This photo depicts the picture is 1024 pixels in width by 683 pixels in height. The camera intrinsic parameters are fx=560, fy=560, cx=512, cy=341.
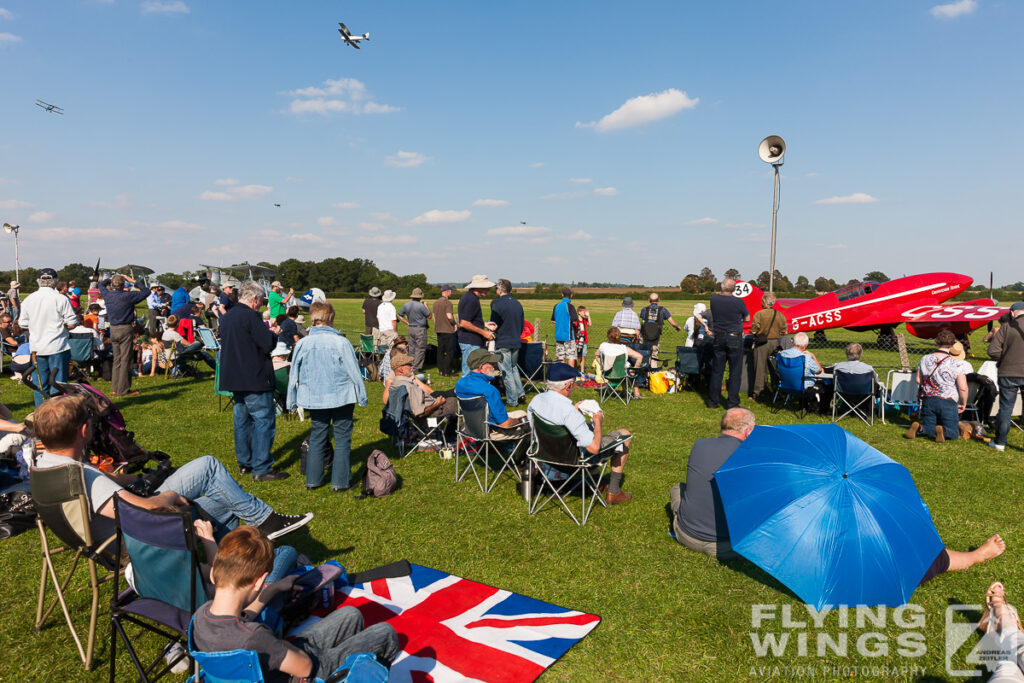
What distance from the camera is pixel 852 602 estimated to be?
298 centimetres

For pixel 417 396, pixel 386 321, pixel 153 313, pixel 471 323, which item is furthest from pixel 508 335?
pixel 153 313

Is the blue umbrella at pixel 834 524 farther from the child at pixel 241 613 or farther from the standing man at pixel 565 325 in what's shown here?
the standing man at pixel 565 325

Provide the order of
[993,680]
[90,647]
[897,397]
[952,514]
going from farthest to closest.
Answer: [897,397], [952,514], [90,647], [993,680]

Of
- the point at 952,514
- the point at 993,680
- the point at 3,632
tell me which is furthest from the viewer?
the point at 952,514

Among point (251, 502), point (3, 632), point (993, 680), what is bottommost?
point (3, 632)

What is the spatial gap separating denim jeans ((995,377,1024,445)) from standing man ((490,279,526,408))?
6262 millimetres

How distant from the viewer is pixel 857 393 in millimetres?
7992

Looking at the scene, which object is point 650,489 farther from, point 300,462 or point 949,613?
point 300,462

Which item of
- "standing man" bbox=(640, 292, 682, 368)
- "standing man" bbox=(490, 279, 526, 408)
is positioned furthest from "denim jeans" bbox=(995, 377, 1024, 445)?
"standing man" bbox=(490, 279, 526, 408)

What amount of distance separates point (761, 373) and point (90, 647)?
383 inches

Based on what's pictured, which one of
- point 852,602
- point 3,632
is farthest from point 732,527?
point 3,632

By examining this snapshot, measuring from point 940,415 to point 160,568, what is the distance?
8.52 m

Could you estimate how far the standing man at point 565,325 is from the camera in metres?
11.2

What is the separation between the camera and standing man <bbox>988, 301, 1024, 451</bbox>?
6602 mm
